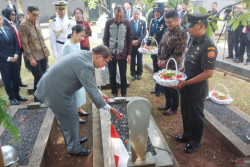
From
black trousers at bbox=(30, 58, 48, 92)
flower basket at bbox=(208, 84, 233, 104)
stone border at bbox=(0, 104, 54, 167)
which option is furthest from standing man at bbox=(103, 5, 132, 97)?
flower basket at bbox=(208, 84, 233, 104)

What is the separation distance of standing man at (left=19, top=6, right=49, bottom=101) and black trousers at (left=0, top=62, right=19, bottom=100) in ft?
1.94

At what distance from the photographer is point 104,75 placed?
6516mm

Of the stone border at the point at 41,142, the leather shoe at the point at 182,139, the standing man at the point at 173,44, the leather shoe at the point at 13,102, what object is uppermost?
the standing man at the point at 173,44

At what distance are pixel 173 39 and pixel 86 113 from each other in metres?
2.44

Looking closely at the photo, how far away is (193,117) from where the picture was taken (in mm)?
3043

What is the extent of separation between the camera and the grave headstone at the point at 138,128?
1849 millimetres

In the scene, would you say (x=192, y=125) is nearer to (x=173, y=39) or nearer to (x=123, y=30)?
(x=173, y=39)

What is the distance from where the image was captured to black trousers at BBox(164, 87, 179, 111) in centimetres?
414

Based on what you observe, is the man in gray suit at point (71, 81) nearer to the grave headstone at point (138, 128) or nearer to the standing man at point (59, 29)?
the grave headstone at point (138, 128)

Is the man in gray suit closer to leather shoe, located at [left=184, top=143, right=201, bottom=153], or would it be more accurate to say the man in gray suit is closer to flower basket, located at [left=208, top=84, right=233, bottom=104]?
leather shoe, located at [left=184, top=143, right=201, bottom=153]

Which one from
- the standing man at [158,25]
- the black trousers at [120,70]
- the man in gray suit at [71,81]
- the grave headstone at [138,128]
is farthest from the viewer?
the standing man at [158,25]

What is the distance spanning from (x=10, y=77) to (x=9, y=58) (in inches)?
18.9

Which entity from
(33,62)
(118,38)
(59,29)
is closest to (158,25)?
(118,38)

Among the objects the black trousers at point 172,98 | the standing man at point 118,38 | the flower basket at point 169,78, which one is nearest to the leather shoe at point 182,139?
the black trousers at point 172,98
